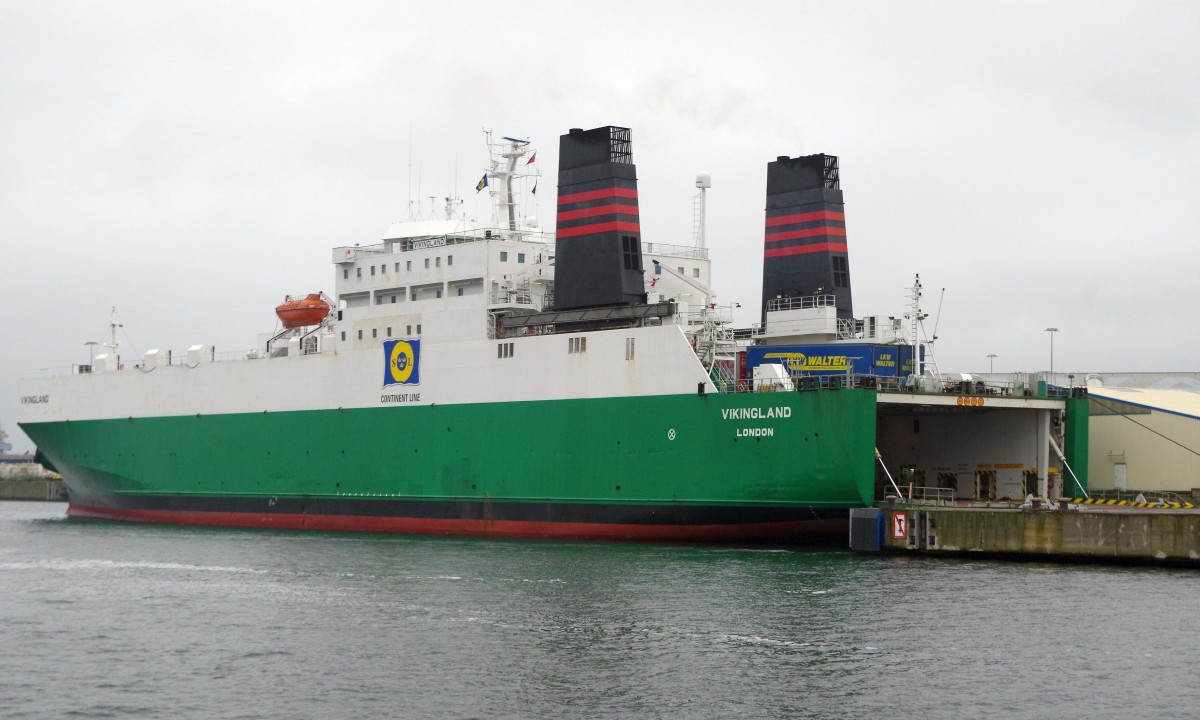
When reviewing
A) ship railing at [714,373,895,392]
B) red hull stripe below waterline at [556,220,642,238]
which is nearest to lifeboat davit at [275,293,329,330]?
red hull stripe below waterline at [556,220,642,238]

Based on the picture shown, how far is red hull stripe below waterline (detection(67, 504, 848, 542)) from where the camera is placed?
3108cm

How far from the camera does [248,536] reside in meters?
37.6

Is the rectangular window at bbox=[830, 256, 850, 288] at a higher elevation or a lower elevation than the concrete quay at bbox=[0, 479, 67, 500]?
higher

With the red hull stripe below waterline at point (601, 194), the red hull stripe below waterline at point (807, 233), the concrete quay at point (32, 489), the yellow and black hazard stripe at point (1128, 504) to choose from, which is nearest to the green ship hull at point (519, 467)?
the red hull stripe below waterline at point (601, 194)

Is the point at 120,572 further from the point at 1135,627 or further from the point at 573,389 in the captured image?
the point at 1135,627

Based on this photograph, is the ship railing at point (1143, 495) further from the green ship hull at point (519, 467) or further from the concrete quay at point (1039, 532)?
the green ship hull at point (519, 467)

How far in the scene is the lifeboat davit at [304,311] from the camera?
43031 millimetres

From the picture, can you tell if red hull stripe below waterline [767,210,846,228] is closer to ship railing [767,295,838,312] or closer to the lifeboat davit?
ship railing [767,295,838,312]

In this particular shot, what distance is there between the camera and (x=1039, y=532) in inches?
1113

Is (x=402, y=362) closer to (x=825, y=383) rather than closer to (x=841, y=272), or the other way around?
(x=841, y=272)

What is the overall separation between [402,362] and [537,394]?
5066 millimetres

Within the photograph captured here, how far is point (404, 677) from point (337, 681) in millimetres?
860

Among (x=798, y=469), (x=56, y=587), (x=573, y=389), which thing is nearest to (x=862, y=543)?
(x=798, y=469)

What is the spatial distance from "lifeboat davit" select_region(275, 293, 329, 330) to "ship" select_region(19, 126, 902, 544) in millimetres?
70
